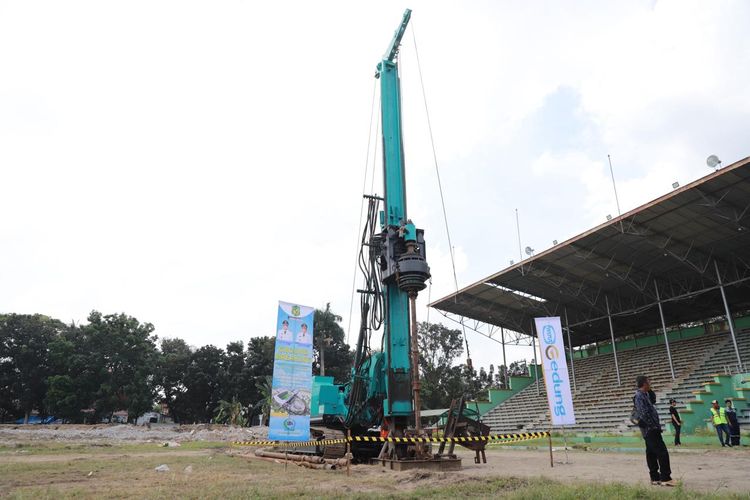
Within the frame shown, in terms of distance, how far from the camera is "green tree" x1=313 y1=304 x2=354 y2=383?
180 feet

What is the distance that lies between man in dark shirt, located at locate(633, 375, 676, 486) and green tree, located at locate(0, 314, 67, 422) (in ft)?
185

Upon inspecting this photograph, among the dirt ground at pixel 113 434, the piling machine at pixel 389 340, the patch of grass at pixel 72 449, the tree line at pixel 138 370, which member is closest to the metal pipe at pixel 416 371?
the piling machine at pixel 389 340

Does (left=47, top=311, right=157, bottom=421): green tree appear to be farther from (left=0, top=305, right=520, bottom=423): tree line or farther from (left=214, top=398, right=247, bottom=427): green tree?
Result: (left=214, top=398, right=247, bottom=427): green tree

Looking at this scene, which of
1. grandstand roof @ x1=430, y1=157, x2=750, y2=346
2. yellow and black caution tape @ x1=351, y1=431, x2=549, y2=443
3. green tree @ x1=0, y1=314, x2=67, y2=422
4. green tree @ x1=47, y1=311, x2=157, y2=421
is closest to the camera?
yellow and black caution tape @ x1=351, y1=431, x2=549, y2=443

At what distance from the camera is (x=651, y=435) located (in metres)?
7.59

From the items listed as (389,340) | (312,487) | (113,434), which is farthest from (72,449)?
(312,487)

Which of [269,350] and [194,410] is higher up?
[269,350]

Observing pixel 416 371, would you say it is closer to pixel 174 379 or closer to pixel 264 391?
pixel 264 391

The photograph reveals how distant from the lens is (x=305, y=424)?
40.5 ft

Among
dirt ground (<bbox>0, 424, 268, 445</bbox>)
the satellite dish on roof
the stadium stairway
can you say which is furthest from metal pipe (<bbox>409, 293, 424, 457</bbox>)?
dirt ground (<bbox>0, 424, 268, 445</bbox>)

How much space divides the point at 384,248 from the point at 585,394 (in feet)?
81.0

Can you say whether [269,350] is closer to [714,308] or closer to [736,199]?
[714,308]

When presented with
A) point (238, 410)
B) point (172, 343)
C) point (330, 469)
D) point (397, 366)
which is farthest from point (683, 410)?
point (172, 343)

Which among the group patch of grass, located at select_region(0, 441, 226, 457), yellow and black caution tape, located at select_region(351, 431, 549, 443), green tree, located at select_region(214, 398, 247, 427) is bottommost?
patch of grass, located at select_region(0, 441, 226, 457)
